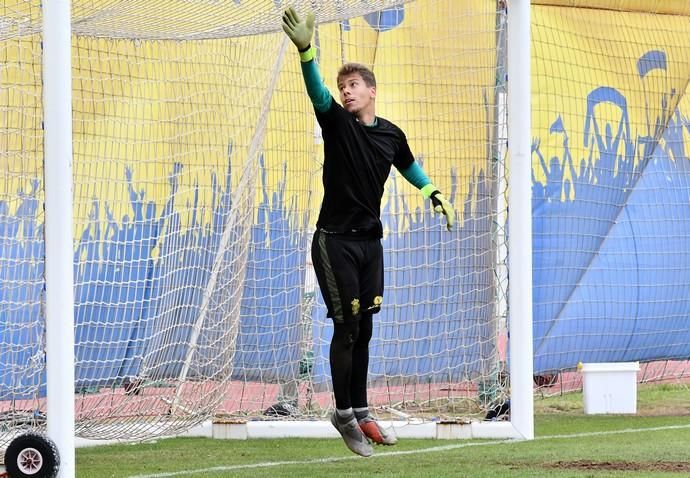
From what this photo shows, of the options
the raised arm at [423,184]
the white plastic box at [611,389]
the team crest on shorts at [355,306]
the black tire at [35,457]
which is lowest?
the white plastic box at [611,389]

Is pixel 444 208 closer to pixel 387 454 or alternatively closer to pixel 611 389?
pixel 387 454

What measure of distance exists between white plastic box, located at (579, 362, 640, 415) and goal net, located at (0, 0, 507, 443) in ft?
5.47

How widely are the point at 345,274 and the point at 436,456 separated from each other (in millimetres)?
2220

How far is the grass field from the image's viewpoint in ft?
25.7

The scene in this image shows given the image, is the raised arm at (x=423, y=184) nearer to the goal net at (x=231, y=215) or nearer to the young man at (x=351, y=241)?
the young man at (x=351, y=241)

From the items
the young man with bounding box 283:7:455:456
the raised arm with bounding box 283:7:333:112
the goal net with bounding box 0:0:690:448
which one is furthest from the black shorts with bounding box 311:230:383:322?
the goal net with bounding box 0:0:690:448

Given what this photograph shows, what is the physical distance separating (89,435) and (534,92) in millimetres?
5812

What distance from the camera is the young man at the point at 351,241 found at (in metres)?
7.04

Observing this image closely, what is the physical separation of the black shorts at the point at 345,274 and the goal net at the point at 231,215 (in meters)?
1.69

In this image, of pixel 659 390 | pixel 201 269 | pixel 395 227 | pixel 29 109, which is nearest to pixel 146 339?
pixel 201 269

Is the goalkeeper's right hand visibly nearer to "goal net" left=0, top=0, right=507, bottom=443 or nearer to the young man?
the young man

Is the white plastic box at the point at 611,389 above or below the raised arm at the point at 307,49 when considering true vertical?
below

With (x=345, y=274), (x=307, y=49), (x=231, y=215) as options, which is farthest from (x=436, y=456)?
(x=307, y=49)

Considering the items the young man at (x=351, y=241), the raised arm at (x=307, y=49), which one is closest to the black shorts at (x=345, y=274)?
the young man at (x=351, y=241)
